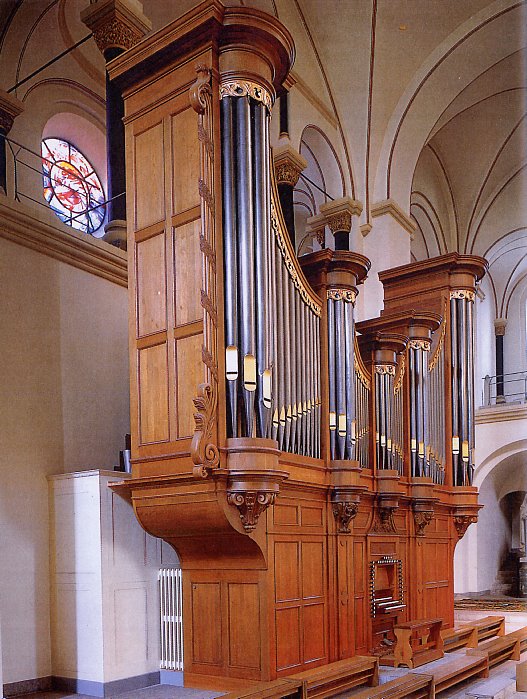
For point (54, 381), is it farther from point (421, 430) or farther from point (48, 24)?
point (48, 24)

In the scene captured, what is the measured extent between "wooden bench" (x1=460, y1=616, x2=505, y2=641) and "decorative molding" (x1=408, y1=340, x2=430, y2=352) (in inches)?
130

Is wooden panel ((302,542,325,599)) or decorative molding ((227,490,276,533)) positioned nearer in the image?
decorative molding ((227,490,276,533))

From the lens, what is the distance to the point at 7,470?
22.8 feet

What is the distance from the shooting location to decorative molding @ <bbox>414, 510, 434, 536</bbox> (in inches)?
371

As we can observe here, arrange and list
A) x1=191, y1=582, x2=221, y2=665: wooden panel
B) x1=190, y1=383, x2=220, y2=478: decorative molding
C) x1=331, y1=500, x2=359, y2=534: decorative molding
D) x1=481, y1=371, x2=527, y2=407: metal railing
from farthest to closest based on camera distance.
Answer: x1=481, y1=371, x2=527, y2=407: metal railing → x1=331, y1=500, x2=359, y2=534: decorative molding → x1=191, y1=582, x2=221, y2=665: wooden panel → x1=190, y1=383, x2=220, y2=478: decorative molding

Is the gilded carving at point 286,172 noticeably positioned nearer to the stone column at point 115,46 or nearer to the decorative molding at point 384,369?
the stone column at point 115,46

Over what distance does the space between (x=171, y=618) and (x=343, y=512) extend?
5.95 feet

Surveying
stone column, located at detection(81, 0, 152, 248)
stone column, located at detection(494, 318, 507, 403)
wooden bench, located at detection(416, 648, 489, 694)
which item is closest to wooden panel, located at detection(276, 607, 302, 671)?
wooden bench, located at detection(416, 648, 489, 694)

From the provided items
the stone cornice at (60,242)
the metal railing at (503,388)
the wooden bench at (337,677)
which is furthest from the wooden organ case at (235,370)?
the metal railing at (503,388)

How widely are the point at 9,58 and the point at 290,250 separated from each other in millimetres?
7972

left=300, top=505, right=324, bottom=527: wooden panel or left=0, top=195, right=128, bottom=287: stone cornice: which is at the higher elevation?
left=0, top=195, right=128, bottom=287: stone cornice

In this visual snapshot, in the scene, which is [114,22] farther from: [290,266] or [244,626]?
[244,626]

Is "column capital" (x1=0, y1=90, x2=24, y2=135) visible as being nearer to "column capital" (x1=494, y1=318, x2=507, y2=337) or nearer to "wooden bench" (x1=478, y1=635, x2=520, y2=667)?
"wooden bench" (x1=478, y1=635, x2=520, y2=667)

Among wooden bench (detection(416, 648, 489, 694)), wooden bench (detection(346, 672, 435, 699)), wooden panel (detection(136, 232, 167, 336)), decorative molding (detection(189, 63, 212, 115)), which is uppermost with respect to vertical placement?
decorative molding (detection(189, 63, 212, 115))
